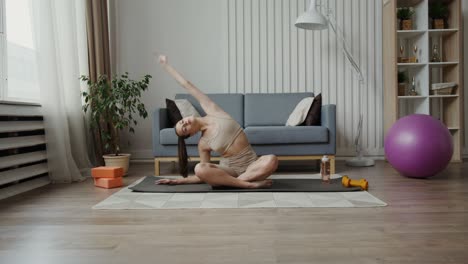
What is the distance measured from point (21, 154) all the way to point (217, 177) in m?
1.47

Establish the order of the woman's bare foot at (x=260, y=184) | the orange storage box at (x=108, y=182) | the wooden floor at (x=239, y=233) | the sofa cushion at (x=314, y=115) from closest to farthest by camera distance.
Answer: the wooden floor at (x=239, y=233) → the woman's bare foot at (x=260, y=184) → the orange storage box at (x=108, y=182) → the sofa cushion at (x=314, y=115)

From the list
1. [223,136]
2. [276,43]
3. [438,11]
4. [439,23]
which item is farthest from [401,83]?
[223,136]

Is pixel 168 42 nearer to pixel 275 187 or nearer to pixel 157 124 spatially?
pixel 157 124

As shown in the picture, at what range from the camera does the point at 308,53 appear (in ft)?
15.9

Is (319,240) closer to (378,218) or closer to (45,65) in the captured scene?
(378,218)

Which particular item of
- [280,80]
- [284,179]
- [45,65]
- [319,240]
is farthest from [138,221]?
[280,80]

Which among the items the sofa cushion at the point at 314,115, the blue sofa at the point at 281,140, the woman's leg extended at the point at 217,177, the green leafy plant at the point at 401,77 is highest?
the green leafy plant at the point at 401,77

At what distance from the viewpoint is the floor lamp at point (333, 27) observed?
163 inches

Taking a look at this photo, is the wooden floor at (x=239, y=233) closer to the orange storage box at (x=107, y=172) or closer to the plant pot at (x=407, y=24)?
the orange storage box at (x=107, y=172)

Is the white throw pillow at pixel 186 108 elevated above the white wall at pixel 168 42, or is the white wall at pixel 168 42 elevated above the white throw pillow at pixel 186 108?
Answer: the white wall at pixel 168 42

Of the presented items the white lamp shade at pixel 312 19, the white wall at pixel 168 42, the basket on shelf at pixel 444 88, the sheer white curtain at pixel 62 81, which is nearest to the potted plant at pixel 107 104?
the sheer white curtain at pixel 62 81

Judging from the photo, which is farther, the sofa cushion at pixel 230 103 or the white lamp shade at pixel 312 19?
the sofa cushion at pixel 230 103

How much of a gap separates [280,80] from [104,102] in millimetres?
2069

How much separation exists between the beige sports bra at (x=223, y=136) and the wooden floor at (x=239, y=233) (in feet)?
2.17
